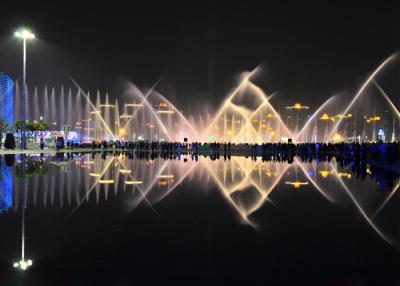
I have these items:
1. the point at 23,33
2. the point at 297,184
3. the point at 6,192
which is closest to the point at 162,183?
the point at 297,184

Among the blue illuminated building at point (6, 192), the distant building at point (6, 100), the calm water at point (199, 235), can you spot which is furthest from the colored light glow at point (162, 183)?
the distant building at point (6, 100)

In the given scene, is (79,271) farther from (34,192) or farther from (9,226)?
(34,192)

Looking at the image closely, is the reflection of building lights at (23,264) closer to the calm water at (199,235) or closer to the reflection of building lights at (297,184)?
the calm water at (199,235)

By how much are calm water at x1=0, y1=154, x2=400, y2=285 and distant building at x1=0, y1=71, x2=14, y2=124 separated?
65.1 m

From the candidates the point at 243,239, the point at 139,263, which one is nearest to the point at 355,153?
the point at 243,239

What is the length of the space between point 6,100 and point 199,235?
7507cm

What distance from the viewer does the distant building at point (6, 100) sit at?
7506cm

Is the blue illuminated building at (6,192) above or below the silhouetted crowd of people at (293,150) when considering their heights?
below

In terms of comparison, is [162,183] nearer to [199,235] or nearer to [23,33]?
[199,235]

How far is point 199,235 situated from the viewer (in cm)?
831

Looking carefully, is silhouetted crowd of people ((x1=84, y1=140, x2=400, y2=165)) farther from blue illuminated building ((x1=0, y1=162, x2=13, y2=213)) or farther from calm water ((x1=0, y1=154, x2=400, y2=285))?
blue illuminated building ((x1=0, y1=162, x2=13, y2=213))

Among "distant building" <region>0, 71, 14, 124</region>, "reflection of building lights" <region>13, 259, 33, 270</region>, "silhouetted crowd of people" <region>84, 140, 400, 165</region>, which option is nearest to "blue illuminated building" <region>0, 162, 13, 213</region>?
"reflection of building lights" <region>13, 259, 33, 270</region>

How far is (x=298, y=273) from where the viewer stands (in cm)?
606

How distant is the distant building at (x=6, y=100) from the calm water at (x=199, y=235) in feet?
214
